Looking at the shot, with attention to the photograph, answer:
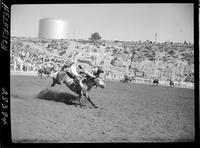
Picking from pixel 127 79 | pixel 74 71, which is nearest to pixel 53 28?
pixel 74 71

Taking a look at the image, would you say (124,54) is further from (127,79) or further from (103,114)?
(103,114)

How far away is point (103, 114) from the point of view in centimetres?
246

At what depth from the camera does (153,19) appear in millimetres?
2465

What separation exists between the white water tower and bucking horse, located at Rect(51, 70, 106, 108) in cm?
46

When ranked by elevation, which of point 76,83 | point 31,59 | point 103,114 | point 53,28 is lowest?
point 103,114

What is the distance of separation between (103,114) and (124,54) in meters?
0.76

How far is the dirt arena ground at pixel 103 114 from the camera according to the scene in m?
2.38

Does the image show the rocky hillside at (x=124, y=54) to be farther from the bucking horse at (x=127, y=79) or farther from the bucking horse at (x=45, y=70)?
the bucking horse at (x=45, y=70)

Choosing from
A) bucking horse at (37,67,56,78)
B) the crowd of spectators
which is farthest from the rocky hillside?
bucking horse at (37,67,56,78)

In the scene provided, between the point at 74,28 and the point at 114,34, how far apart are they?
0.49 meters

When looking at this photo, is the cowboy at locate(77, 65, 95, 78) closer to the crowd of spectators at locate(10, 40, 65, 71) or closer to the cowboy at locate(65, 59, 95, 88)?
the cowboy at locate(65, 59, 95, 88)

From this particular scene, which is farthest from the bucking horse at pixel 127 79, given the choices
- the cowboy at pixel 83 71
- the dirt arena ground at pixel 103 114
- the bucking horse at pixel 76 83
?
the cowboy at pixel 83 71

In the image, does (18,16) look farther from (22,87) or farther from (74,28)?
(22,87)

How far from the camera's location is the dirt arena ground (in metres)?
2.38
